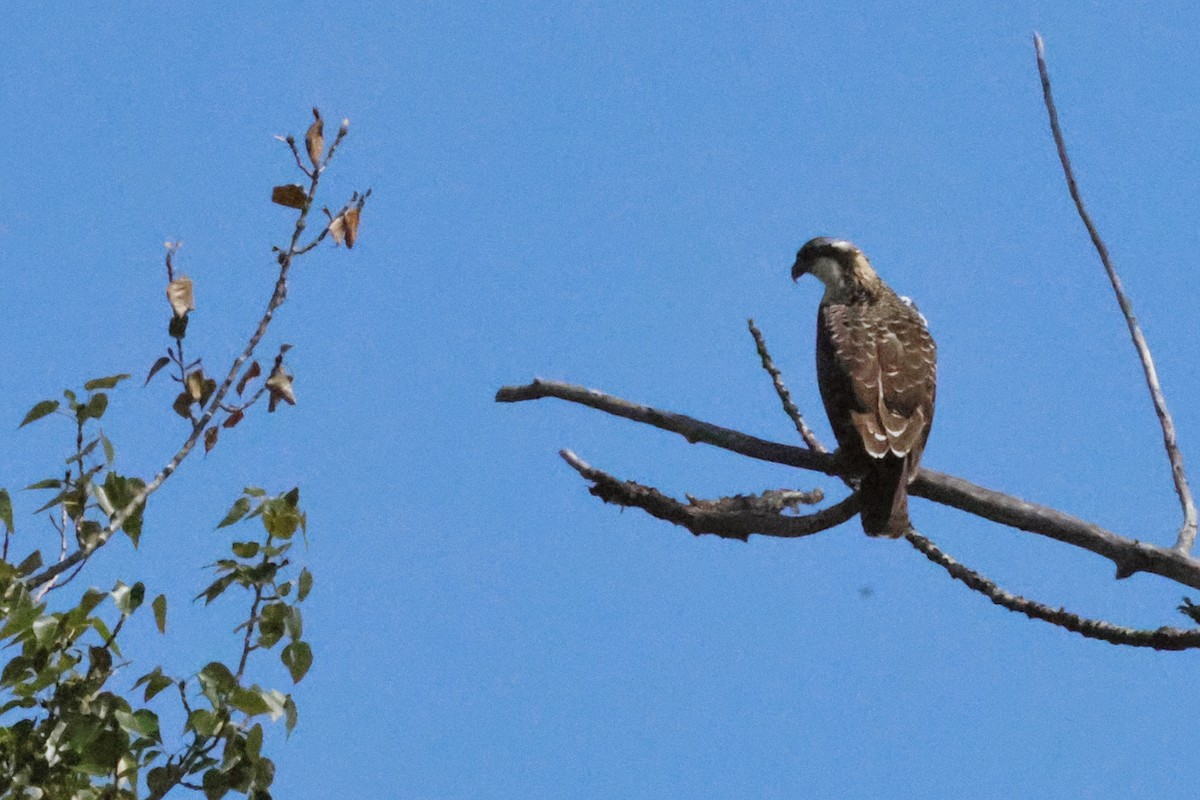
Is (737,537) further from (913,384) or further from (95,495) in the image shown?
(95,495)

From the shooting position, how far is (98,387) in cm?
342

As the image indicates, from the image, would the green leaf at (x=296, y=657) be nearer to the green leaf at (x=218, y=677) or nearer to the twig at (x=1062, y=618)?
the green leaf at (x=218, y=677)

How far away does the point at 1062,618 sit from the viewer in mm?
4418

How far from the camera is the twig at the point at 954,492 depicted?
14.0 ft

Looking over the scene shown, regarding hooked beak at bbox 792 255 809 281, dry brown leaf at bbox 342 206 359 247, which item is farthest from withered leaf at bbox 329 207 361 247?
hooked beak at bbox 792 255 809 281

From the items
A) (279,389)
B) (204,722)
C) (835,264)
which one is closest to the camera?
(204,722)

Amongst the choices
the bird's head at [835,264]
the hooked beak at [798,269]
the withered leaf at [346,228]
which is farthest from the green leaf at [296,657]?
the hooked beak at [798,269]

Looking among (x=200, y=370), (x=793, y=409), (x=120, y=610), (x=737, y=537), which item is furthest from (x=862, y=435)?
(x=120, y=610)

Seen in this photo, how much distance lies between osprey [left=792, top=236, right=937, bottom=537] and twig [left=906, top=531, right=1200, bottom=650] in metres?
0.19

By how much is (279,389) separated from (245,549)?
0.53 meters

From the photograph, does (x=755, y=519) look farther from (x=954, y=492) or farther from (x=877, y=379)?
(x=877, y=379)

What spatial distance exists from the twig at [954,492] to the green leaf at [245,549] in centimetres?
156

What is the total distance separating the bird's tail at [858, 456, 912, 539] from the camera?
505cm

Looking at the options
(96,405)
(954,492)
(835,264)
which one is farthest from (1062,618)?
(835,264)
